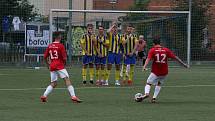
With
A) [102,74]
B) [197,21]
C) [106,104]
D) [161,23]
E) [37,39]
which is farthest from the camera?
[197,21]

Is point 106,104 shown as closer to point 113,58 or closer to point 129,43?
point 113,58

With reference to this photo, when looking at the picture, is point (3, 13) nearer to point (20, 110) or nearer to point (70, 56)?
point (70, 56)

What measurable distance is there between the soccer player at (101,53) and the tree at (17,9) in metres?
16.6

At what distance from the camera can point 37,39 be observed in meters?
37.5

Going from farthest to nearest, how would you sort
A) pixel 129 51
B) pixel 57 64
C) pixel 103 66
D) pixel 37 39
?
pixel 37 39 → pixel 129 51 → pixel 103 66 → pixel 57 64

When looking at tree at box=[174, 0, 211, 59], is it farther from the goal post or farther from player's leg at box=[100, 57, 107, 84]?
player's leg at box=[100, 57, 107, 84]

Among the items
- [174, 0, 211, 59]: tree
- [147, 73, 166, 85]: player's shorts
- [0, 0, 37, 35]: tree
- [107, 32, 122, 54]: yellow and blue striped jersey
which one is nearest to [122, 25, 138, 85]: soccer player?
[107, 32, 122, 54]: yellow and blue striped jersey

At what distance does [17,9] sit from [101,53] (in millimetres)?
18040

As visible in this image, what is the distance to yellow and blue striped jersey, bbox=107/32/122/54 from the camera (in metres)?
23.5

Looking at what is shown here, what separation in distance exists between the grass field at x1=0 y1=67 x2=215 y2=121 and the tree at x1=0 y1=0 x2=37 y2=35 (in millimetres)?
16009

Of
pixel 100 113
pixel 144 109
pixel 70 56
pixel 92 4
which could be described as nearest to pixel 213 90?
pixel 144 109

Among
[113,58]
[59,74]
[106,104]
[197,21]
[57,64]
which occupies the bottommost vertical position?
[106,104]

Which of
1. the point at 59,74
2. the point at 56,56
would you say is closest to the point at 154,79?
the point at 59,74

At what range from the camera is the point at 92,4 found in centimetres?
6141
